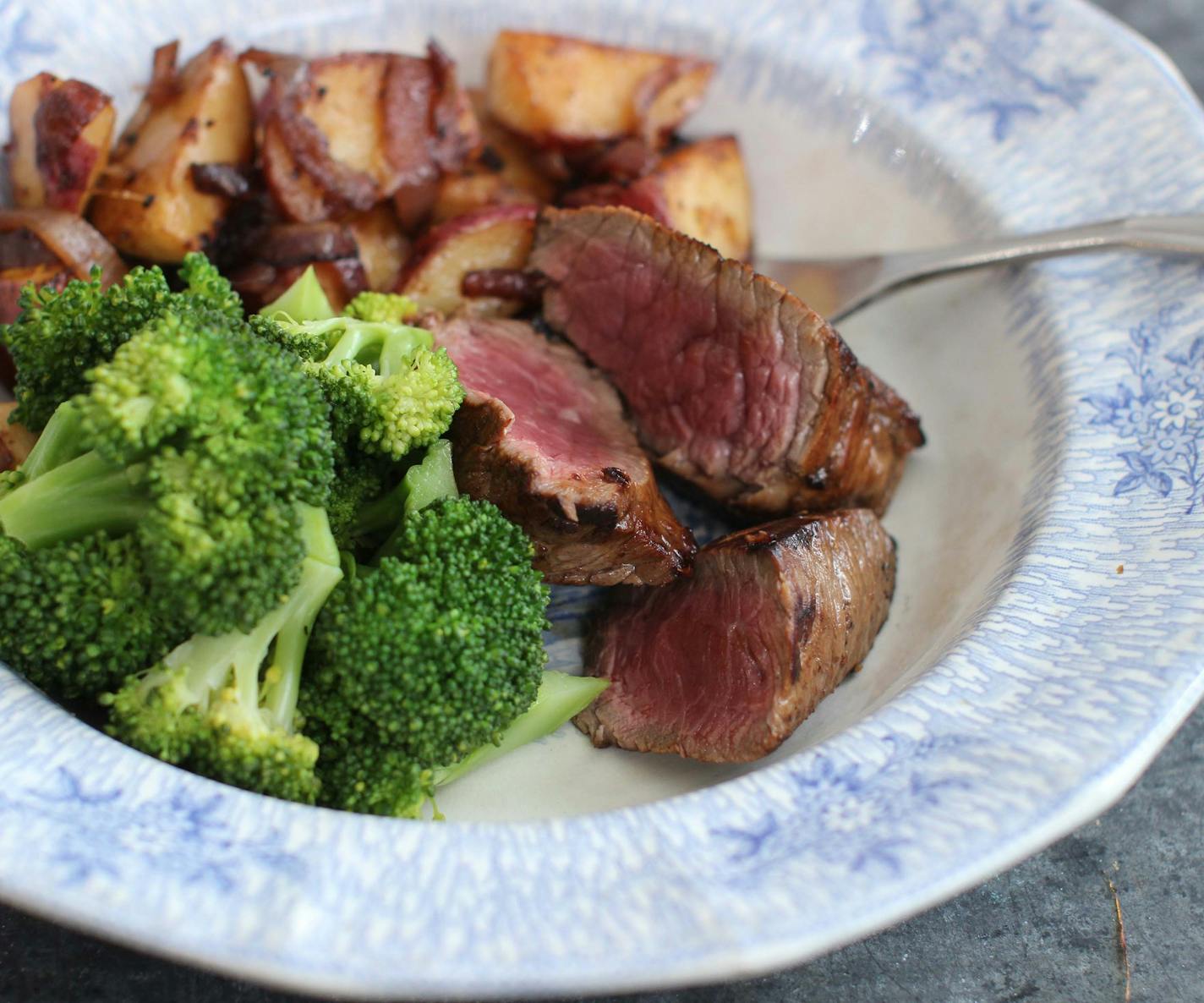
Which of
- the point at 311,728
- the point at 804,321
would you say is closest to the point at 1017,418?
the point at 804,321

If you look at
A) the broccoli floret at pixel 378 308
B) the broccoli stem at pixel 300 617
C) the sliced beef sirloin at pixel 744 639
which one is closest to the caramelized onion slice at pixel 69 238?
the broccoli floret at pixel 378 308

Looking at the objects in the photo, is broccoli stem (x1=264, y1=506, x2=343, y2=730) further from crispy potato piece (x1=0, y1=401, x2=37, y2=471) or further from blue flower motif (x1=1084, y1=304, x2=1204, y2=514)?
blue flower motif (x1=1084, y1=304, x2=1204, y2=514)

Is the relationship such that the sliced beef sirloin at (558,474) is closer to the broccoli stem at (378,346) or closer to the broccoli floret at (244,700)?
the broccoli stem at (378,346)

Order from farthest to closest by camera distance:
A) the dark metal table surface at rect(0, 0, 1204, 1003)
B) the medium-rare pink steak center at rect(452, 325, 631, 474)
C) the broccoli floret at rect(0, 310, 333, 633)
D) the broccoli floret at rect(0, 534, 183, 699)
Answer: the medium-rare pink steak center at rect(452, 325, 631, 474) < the dark metal table surface at rect(0, 0, 1204, 1003) < the broccoli floret at rect(0, 534, 183, 699) < the broccoli floret at rect(0, 310, 333, 633)

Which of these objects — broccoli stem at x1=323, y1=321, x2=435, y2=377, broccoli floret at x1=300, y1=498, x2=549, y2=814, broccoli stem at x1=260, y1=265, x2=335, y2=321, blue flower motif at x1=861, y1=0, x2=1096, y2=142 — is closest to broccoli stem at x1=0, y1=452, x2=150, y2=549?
broccoli floret at x1=300, y1=498, x2=549, y2=814

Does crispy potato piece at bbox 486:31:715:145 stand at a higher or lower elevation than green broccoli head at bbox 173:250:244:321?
higher

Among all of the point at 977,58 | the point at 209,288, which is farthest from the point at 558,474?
the point at 977,58

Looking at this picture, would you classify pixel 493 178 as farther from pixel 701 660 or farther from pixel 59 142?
pixel 701 660
